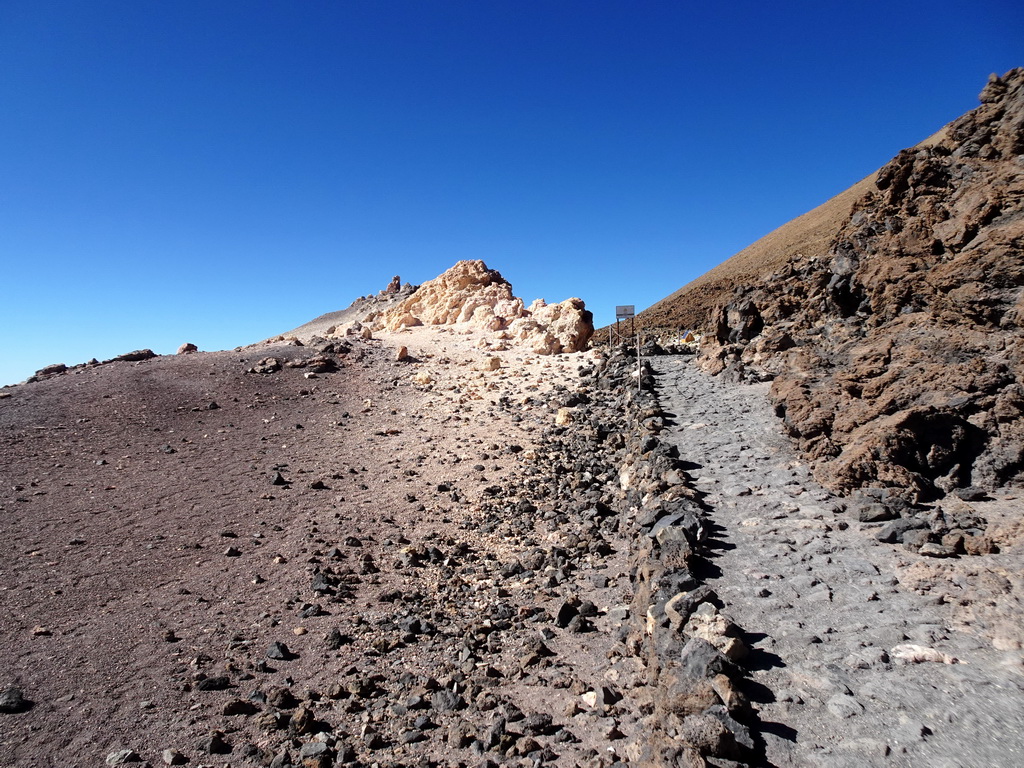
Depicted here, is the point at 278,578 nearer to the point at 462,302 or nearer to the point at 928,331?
the point at 928,331

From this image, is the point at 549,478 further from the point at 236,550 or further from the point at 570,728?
the point at 570,728

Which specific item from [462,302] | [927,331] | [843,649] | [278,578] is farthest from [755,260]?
[843,649]

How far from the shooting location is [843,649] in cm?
372

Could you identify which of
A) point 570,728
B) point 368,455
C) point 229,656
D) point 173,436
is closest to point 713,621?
point 570,728

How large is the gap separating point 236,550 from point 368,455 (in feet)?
12.4

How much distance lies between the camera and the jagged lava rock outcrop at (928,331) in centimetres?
573

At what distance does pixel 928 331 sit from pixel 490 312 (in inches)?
591

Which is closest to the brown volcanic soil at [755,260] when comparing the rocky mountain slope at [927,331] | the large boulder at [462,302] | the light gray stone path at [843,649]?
the large boulder at [462,302]

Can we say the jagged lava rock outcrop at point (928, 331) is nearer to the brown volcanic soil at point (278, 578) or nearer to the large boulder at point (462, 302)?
the brown volcanic soil at point (278, 578)

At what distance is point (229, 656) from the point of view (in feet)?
18.1

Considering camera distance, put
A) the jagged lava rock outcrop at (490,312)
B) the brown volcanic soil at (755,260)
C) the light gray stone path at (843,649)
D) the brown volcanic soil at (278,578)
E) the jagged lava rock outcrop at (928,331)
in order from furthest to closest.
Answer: the brown volcanic soil at (755,260) → the jagged lava rock outcrop at (490,312) → the jagged lava rock outcrop at (928,331) → the brown volcanic soil at (278,578) → the light gray stone path at (843,649)

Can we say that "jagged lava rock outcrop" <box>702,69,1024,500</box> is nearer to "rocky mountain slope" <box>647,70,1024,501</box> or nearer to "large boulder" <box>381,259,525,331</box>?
"rocky mountain slope" <box>647,70,1024,501</box>

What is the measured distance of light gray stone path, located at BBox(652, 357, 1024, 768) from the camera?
2.92 m

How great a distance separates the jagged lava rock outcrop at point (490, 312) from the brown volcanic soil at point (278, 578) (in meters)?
5.43
